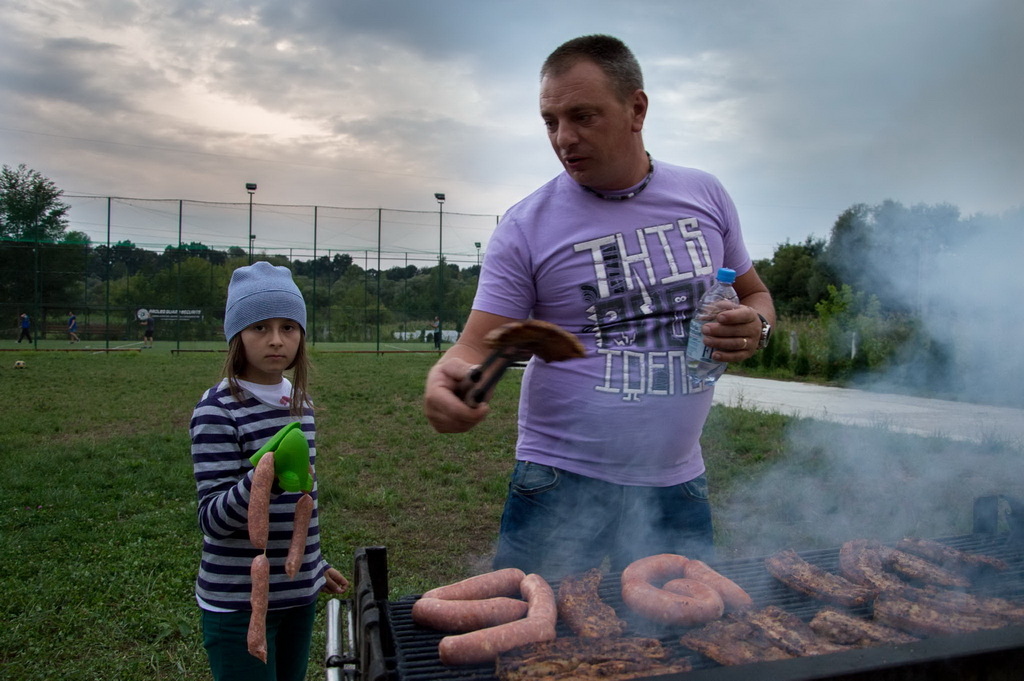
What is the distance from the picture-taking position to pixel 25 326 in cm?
2688

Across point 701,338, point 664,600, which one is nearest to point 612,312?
point 701,338

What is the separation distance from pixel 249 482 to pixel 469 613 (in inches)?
26.5

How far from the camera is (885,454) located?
234 inches

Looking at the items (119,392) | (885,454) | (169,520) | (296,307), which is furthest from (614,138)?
(119,392)

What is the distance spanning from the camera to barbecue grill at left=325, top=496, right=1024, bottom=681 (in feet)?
4.67

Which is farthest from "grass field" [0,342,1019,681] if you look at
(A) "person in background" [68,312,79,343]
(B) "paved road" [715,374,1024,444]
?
(A) "person in background" [68,312,79,343]

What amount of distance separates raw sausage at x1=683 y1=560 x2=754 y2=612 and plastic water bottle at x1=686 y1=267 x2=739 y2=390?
513 millimetres

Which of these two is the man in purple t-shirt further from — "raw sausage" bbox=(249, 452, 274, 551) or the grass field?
the grass field

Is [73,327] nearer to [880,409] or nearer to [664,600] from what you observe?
Result: [880,409]

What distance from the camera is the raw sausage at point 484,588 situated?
188 cm

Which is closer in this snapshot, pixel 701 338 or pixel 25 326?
pixel 701 338

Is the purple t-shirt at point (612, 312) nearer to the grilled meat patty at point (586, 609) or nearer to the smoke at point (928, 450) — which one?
the grilled meat patty at point (586, 609)

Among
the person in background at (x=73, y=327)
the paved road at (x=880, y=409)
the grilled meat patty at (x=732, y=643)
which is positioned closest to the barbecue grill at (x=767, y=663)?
the grilled meat patty at (x=732, y=643)

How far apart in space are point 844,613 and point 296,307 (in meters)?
1.83
